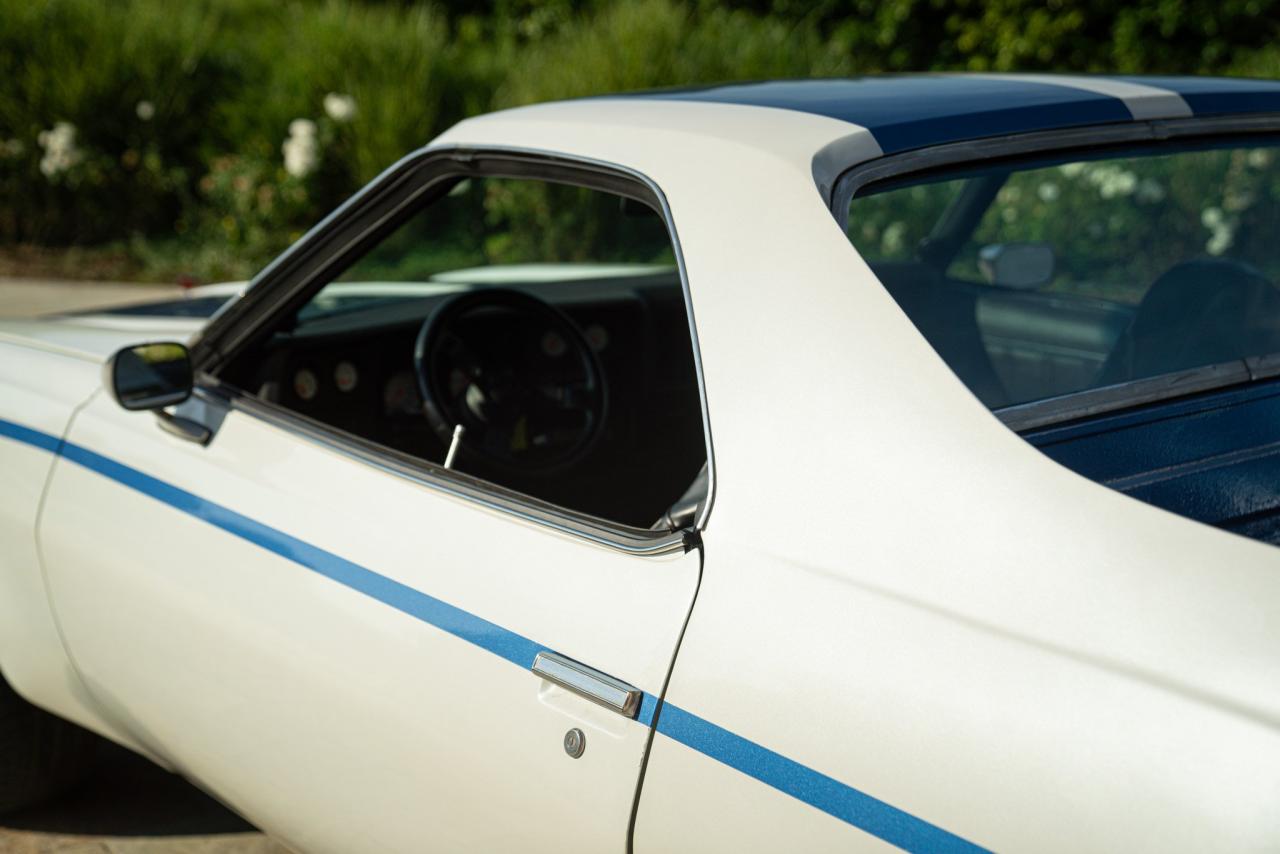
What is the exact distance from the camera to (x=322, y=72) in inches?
384

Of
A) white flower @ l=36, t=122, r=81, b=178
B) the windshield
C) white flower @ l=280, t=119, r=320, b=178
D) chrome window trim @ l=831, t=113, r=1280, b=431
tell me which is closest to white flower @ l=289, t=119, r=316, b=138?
white flower @ l=280, t=119, r=320, b=178

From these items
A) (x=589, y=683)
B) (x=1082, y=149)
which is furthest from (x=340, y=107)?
(x=589, y=683)

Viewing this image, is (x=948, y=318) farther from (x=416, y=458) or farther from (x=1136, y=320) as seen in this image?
(x=416, y=458)


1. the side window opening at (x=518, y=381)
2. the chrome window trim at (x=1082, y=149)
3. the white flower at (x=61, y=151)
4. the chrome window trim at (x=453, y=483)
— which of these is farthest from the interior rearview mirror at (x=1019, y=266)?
the white flower at (x=61, y=151)

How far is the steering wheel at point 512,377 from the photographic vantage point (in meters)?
2.65

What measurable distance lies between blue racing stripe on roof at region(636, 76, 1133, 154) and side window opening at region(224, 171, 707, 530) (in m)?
0.49

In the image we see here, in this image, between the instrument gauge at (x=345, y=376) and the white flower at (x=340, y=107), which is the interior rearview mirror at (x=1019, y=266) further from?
the white flower at (x=340, y=107)

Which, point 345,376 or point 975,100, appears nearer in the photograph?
point 975,100

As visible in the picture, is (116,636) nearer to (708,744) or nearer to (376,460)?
(376,460)

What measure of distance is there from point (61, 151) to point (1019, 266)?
863cm

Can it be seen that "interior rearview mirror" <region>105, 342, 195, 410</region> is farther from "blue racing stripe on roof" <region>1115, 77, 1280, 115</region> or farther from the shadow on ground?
"blue racing stripe on roof" <region>1115, 77, 1280, 115</region>

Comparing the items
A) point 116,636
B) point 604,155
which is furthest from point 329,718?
point 604,155

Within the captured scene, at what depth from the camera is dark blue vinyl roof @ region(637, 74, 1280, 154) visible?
1896 millimetres

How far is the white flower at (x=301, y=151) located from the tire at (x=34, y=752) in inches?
251
